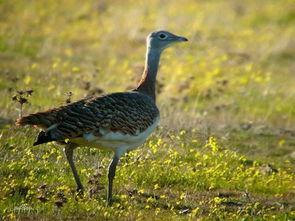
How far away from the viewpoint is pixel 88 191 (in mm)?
7250

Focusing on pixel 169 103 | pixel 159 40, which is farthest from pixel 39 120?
pixel 169 103

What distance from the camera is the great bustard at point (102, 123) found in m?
6.91

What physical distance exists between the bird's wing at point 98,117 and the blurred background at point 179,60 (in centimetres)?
190

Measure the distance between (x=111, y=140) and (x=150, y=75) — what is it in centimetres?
135

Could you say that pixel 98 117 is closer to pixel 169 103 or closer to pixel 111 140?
A: pixel 111 140

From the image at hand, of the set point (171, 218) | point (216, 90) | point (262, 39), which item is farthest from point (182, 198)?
point (262, 39)

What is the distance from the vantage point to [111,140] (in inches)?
282

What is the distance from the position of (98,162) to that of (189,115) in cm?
322

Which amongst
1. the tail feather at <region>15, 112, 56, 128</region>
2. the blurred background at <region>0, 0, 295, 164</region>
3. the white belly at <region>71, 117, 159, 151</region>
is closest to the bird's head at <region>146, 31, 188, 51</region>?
the white belly at <region>71, 117, 159, 151</region>

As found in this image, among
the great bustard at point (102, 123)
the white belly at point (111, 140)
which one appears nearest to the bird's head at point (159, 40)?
the great bustard at point (102, 123)

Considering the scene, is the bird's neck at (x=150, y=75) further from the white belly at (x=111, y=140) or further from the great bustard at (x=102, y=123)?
the white belly at (x=111, y=140)

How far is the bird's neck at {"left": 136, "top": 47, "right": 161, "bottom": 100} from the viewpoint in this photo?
26.8 feet

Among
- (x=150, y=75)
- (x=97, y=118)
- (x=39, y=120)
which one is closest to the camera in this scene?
(x=39, y=120)

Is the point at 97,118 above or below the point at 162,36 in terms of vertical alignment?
below
